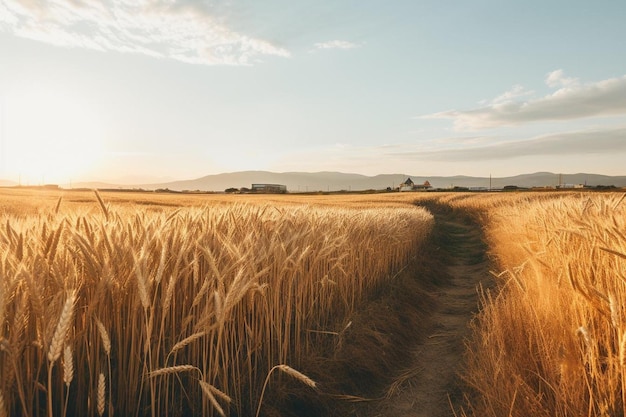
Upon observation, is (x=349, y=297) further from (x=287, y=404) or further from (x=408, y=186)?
(x=408, y=186)

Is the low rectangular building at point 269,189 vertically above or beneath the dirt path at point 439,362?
above

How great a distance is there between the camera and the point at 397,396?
3533 mm

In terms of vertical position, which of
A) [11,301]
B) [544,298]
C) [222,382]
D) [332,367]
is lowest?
[332,367]

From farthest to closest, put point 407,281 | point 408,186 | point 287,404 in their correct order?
point 408,186
point 407,281
point 287,404

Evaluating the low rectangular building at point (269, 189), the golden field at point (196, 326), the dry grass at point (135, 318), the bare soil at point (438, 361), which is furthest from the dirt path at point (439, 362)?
the low rectangular building at point (269, 189)

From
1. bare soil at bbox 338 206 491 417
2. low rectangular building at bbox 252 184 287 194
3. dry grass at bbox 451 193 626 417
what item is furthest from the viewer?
low rectangular building at bbox 252 184 287 194

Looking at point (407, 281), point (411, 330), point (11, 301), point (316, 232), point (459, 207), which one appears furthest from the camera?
point (459, 207)

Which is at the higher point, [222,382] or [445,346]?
[222,382]

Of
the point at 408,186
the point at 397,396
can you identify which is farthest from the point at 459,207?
the point at 408,186

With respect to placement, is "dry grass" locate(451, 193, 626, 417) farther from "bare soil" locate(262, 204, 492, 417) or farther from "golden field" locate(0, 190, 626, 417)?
"bare soil" locate(262, 204, 492, 417)

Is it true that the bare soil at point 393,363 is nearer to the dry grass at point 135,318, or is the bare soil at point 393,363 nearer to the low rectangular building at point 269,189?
the dry grass at point 135,318

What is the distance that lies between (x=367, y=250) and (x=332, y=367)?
2.39 metres

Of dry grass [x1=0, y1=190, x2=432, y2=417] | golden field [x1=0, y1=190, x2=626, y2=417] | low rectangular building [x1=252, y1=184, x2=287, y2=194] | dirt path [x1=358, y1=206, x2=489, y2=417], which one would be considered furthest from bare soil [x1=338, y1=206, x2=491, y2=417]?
low rectangular building [x1=252, y1=184, x2=287, y2=194]

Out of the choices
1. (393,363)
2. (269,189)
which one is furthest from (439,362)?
(269,189)
